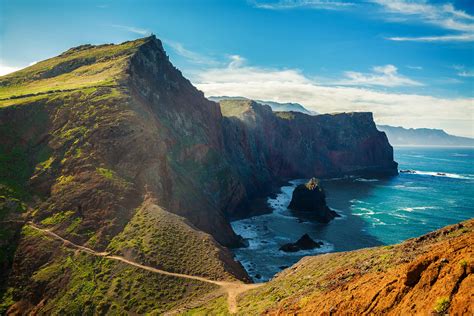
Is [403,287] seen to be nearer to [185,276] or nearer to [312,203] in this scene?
[185,276]

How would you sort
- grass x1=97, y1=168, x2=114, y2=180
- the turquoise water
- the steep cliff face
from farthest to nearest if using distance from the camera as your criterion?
the steep cliff face, the turquoise water, grass x1=97, y1=168, x2=114, y2=180

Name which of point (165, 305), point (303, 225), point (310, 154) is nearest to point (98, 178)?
point (165, 305)

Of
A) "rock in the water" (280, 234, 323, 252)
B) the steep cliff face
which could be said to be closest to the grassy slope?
"rock in the water" (280, 234, 323, 252)

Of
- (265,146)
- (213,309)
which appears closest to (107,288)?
(213,309)

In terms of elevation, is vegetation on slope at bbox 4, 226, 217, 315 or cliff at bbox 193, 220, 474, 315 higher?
cliff at bbox 193, 220, 474, 315

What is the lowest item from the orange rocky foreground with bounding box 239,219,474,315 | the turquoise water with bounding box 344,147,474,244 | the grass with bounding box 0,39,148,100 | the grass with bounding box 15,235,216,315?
the turquoise water with bounding box 344,147,474,244

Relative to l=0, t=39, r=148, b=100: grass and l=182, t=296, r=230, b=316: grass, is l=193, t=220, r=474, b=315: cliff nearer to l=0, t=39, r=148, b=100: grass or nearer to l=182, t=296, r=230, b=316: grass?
l=182, t=296, r=230, b=316: grass
